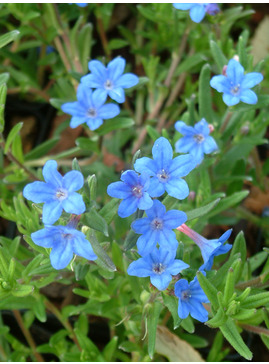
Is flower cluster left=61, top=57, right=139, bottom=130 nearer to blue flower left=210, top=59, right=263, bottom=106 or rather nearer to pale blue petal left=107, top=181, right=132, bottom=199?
blue flower left=210, top=59, right=263, bottom=106

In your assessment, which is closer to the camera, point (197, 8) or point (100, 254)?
point (100, 254)

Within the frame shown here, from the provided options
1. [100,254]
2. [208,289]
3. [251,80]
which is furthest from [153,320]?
[251,80]

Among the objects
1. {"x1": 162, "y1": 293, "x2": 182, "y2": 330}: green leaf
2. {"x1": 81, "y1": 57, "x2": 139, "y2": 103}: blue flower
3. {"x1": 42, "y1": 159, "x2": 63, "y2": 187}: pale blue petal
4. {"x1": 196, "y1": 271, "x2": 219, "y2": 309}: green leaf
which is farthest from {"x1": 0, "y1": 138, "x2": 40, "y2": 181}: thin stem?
{"x1": 196, "y1": 271, "x2": 219, "y2": 309}: green leaf

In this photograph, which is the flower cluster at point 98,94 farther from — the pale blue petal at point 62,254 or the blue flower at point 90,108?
the pale blue petal at point 62,254

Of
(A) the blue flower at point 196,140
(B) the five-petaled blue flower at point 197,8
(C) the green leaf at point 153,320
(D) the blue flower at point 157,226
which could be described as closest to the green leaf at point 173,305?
(C) the green leaf at point 153,320

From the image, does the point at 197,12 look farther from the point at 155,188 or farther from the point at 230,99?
the point at 155,188

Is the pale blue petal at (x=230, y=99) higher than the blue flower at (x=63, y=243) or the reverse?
the reverse

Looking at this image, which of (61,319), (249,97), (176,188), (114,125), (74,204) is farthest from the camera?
(114,125)
